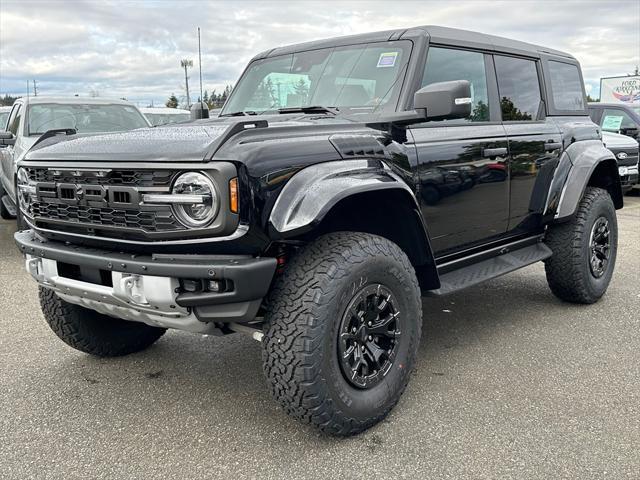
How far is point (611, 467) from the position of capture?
2600 millimetres

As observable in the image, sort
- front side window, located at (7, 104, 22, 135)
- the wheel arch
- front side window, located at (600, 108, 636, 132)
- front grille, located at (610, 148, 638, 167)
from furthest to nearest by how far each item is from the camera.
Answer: front side window, located at (600, 108, 636, 132) → front grille, located at (610, 148, 638, 167) → front side window, located at (7, 104, 22, 135) → the wheel arch

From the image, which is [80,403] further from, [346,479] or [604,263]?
[604,263]

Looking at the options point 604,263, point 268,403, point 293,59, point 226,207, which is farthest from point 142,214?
point 604,263

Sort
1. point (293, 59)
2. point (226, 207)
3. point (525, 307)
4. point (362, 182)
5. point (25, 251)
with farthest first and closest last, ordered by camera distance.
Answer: point (525, 307) < point (293, 59) < point (25, 251) < point (362, 182) < point (226, 207)

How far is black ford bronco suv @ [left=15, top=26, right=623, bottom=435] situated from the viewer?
8.41ft

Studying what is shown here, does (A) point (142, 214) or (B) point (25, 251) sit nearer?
(A) point (142, 214)

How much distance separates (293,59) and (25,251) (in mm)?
1997

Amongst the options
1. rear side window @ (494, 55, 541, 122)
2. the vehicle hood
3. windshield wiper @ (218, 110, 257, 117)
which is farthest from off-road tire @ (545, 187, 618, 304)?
windshield wiper @ (218, 110, 257, 117)

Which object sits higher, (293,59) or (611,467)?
(293,59)

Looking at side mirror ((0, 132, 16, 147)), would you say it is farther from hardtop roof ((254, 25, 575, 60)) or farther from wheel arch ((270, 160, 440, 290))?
wheel arch ((270, 160, 440, 290))

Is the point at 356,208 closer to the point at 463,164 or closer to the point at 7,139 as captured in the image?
the point at 463,164

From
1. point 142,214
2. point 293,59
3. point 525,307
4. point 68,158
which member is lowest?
point 525,307

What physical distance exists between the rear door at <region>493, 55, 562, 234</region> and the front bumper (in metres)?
2.22

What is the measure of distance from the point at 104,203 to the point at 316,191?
0.91m
